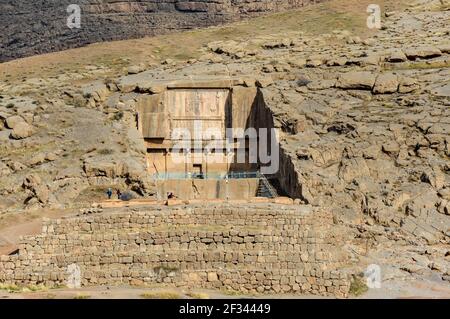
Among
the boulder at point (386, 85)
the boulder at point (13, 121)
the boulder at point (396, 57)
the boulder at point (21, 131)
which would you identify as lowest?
the boulder at point (21, 131)

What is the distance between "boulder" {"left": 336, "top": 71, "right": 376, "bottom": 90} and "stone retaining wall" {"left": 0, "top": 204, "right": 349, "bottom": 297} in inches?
546

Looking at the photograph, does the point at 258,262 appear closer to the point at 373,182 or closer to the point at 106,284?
the point at 106,284

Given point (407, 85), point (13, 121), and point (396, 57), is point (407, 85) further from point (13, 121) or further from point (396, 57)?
point (13, 121)

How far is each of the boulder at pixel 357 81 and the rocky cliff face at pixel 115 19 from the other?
86.5 feet

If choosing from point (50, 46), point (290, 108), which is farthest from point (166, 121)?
point (50, 46)

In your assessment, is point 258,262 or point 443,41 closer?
point 258,262

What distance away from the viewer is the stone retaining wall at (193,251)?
28.4 metres

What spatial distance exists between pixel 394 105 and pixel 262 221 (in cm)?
1298

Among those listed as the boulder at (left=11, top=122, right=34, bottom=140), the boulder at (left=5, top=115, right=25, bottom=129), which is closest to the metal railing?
the boulder at (left=11, top=122, right=34, bottom=140)

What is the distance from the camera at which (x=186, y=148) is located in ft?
152

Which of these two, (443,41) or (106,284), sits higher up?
(443,41)

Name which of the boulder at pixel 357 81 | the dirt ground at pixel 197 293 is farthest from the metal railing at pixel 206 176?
the dirt ground at pixel 197 293

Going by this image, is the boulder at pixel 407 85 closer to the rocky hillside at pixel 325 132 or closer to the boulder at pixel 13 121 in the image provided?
the rocky hillside at pixel 325 132

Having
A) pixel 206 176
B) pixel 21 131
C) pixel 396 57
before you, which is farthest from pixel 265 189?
pixel 396 57
